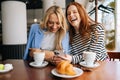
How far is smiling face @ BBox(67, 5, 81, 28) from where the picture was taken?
1425mm

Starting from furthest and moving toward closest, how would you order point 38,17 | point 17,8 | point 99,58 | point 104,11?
point 38,17 → point 104,11 → point 17,8 → point 99,58

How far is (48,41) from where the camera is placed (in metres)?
1.37

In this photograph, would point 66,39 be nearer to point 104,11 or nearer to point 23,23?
point 23,23

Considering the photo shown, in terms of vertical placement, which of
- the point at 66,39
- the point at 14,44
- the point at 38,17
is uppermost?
the point at 38,17

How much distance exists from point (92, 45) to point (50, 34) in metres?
0.37

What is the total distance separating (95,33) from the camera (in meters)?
1.38

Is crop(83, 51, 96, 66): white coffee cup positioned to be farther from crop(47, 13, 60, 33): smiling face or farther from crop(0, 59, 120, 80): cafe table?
crop(47, 13, 60, 33): smiling face

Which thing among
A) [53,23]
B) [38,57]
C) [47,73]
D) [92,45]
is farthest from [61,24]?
[47,73]

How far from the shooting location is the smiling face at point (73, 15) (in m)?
1.42

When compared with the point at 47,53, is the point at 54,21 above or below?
above

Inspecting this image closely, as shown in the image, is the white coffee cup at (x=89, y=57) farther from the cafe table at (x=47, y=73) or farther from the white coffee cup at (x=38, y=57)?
the white coffee cup at (x=38, y=57)

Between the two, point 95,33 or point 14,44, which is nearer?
point 95,33

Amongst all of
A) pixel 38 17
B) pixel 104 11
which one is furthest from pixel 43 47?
pixel 38 17

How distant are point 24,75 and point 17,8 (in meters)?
2.70
